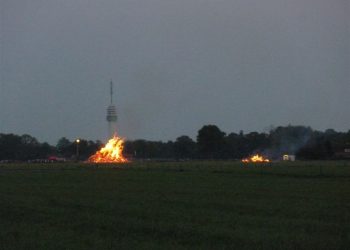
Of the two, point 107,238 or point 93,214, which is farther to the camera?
point 93,214

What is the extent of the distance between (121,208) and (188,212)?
306 cm

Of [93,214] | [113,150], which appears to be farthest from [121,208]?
[113,150]

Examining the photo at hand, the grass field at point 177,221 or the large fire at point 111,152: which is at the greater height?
the large fire at point 111,152

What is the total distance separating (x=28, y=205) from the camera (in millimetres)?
25516

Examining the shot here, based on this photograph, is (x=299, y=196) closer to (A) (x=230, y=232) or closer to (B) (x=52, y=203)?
(B) (x=52, y=203)

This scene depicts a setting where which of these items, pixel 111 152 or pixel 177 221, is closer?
pixel 177 221

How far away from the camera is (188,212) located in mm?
21453

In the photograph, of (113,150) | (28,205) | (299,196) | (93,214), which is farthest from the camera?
(113,150)

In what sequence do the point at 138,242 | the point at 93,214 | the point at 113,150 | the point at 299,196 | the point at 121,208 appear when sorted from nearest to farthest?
1. the point at 138,242
2. the point at 93,214
3. the point at 121,208
4. the point at 299,196
5. the point at 113,150

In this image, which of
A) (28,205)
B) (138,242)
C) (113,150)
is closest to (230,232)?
(138,242)

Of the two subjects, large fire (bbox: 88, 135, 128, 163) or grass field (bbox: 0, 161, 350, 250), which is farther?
large fire (bbox: 88, 135, 128, 163)

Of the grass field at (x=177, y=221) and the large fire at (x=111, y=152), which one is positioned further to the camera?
the large fire at (x=111, y=152)

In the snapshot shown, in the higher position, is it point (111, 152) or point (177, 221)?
point (111, 152)

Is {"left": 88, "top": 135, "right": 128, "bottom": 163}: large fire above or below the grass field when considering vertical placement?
above
